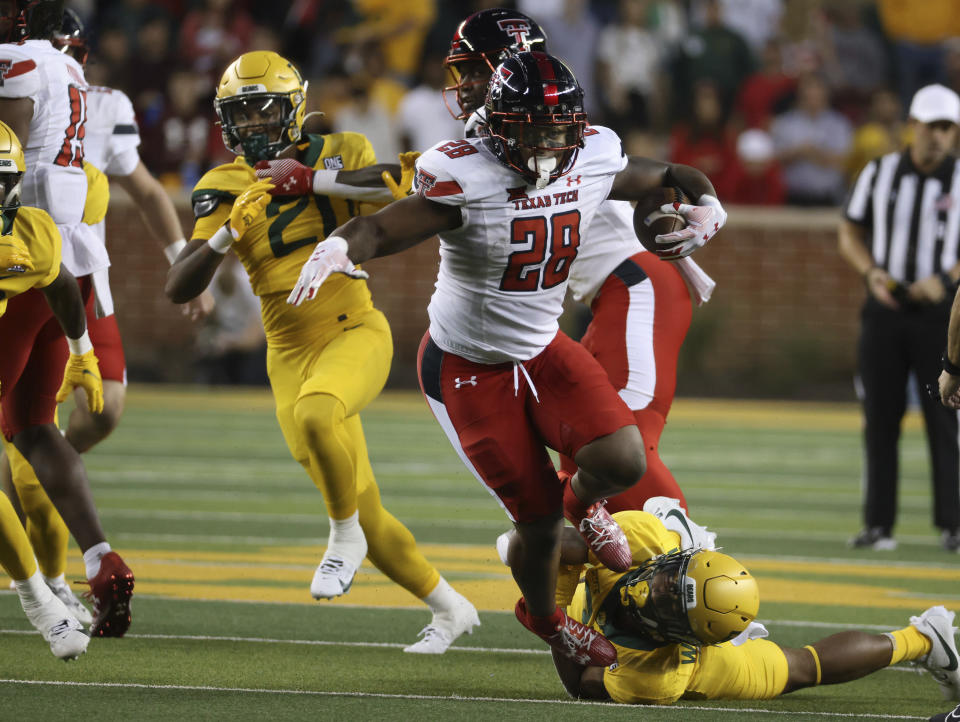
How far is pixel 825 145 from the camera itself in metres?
14.4

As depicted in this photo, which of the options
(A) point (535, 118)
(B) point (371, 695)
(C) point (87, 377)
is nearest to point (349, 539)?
(B) point (371, 695)

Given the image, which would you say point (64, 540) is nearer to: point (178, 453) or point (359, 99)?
point (178, 453)

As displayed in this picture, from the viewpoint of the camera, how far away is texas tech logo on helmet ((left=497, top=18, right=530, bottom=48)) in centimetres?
510

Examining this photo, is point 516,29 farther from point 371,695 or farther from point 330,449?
point 371,695

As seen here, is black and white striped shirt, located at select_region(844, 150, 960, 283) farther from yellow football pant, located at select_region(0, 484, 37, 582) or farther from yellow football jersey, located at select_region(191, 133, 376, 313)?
yellow football pant, located at select_region(0, 484, 37, 582)

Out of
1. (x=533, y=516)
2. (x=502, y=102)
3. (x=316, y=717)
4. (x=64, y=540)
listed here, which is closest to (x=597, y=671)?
(x=533, y=516)

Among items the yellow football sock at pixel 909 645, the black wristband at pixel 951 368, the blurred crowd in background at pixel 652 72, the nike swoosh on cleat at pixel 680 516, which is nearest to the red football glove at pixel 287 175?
the nike swoosh on cleat at pixel 680 516

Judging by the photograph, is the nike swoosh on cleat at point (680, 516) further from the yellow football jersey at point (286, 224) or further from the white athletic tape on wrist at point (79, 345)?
the white athletic tape on wrist at point (79, 345)

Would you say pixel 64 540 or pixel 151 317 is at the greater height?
pixel 64 540

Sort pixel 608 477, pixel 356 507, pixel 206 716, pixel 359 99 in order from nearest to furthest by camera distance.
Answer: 1. pixel 206 716
2. pixel 608 477
3. pixel 356 507
4. pixel 359 99

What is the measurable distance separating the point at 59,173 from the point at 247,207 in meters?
0.89

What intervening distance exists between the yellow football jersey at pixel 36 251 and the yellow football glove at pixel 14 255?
0.11 ft

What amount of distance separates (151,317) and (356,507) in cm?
1104

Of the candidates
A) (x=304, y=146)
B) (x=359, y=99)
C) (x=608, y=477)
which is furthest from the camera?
(x=359, y=99)
